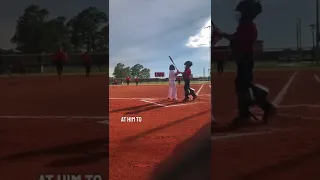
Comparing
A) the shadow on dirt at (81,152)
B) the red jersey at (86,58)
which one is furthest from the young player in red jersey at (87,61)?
the shadow on dirt at (81,152)

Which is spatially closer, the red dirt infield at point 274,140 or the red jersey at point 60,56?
the red dirt infield at point 274,140

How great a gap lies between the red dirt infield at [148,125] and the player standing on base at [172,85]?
3 centimetres

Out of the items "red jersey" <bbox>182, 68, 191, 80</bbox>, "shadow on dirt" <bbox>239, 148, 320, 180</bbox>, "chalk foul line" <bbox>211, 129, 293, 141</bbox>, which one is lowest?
"shadow on dirt" <bbox>239, 148, 320, 180</bbox>

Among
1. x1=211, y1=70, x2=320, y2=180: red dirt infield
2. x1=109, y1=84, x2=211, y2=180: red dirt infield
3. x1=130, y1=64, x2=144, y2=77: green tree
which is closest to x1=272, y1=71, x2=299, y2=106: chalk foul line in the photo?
x1=211, y1=70, x2=320, y2=180: red dirt infield

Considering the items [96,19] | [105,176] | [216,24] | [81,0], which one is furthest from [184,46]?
[105,176]

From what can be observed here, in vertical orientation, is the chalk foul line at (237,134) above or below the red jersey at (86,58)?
below

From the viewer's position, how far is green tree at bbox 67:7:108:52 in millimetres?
2040

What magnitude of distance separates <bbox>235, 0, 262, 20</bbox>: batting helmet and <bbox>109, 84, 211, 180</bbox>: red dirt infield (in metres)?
0.47

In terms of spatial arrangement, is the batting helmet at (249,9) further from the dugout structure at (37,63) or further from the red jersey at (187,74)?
the dugout structure at (37,63)

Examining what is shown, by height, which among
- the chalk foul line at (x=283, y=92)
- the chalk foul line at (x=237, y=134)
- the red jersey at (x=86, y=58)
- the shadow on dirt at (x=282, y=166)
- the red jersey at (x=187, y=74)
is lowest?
the shadow on dirt at (x=282, y=166)

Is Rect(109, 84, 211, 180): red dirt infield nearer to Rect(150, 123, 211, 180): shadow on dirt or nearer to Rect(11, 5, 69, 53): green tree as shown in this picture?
Rect(150, 123, 211, 180): shadow on dirt

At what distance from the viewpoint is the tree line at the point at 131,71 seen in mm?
1948

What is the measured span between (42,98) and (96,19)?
1.86 feet

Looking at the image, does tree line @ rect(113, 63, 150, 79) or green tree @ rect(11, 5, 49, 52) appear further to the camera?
green tree @ rect(11, 5, 49, 52)
